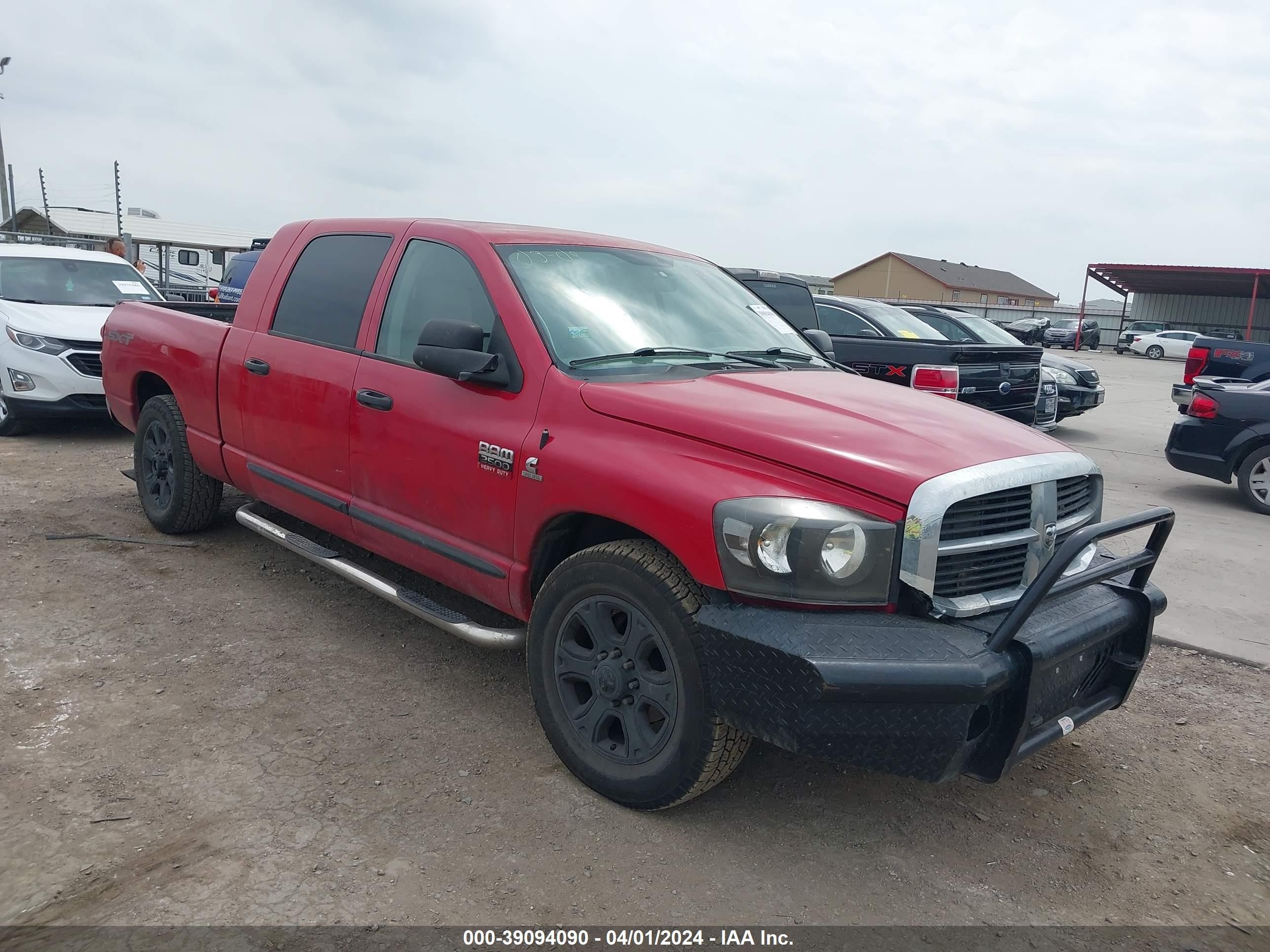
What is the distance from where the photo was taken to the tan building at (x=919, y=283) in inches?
2704

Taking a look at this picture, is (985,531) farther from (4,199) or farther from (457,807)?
(4,199)

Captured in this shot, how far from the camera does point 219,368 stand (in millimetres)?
4875

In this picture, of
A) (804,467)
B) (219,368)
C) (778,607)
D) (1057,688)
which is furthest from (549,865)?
(219,368)

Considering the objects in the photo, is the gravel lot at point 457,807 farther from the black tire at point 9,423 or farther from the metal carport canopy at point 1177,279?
the metal carport canopy at point 1177,279

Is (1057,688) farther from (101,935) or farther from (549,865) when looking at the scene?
(101,935)

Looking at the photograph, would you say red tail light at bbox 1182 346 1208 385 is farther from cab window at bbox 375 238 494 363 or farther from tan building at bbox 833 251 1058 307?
tan building at bbox 833 251 1058 307

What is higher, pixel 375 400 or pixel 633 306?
pixel 633 306

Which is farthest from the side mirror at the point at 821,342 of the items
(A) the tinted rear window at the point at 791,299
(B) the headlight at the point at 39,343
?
(B) the headlight at the point at 39,343

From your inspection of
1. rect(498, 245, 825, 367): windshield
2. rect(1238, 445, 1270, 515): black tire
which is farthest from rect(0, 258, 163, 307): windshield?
rect(1238, 445, 1270, 515): black tire

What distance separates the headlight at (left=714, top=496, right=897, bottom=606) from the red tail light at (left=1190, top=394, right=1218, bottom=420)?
708cm

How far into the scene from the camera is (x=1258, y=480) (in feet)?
26.4

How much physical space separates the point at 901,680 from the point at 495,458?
5.24 ft

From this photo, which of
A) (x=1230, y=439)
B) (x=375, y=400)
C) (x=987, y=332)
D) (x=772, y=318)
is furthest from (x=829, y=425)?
(x=987, y=332)

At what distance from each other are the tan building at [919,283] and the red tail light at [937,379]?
5771cm
